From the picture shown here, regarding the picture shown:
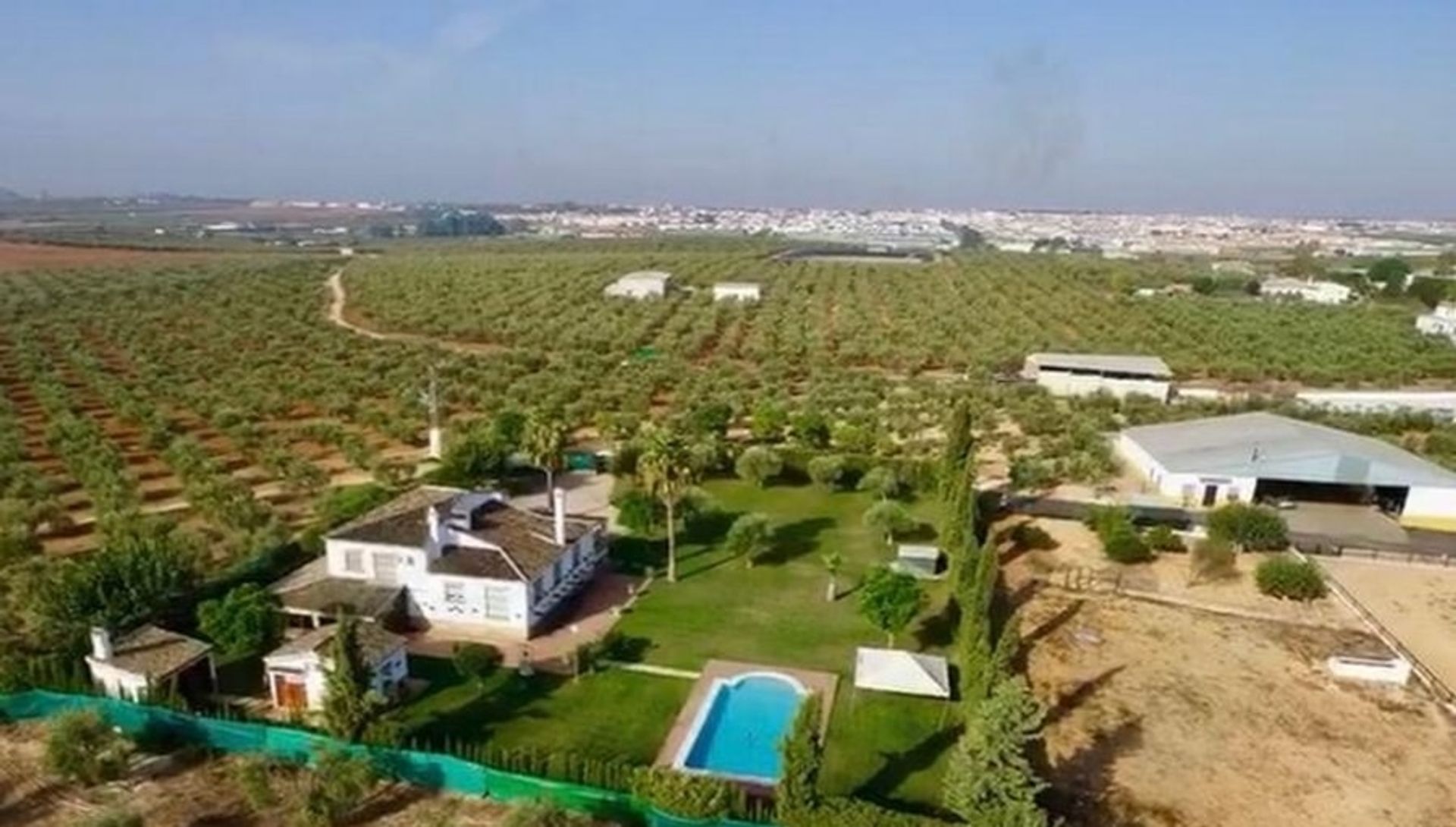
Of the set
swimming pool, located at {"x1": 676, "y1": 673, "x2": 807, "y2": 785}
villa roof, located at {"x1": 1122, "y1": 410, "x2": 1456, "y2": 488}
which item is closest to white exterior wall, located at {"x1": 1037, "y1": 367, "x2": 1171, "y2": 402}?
villa roof, located at {"x1": 1122, "y1": 410, "x2": 1456, "y2": 488}

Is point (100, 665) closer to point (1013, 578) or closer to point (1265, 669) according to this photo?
point (1013, 578)

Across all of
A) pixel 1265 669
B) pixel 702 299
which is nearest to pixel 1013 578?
pixel 1265 669

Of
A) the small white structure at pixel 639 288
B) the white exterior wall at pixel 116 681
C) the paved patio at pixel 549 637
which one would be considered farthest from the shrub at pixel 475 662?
the small white structure at pixel 639 288

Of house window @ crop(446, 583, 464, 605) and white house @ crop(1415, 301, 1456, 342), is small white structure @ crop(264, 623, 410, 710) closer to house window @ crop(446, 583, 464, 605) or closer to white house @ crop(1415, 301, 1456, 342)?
house window @ crop(446, 583, 464, 605)

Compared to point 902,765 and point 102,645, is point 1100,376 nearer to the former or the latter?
point 902,765

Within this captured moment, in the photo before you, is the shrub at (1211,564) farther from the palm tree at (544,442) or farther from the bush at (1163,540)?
the palm tree at (544,442)
